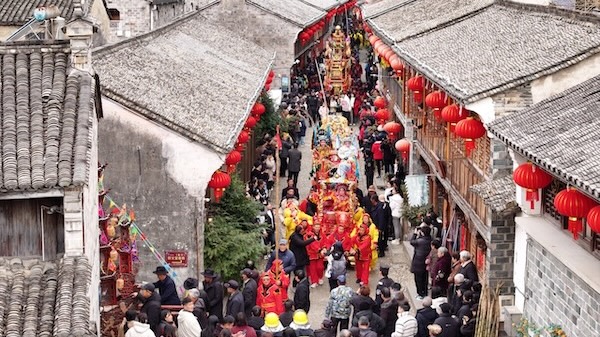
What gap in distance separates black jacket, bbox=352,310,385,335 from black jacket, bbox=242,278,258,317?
2.11m

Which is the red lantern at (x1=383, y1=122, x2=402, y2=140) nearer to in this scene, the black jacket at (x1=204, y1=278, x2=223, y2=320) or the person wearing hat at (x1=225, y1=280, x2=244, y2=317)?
the black jacket at (x1=204, y1=278, x2=223, y2=320)

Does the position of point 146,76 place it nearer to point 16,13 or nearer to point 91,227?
point 91,227

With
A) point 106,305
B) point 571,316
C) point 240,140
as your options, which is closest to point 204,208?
point 240,140

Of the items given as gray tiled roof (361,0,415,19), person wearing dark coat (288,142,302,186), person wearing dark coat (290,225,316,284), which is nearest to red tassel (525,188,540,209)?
person wearing dark coat (290,225,316,284)

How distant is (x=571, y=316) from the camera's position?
1587 cm

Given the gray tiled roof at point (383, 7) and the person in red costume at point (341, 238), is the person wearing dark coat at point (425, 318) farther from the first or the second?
the gray tiled roof at point (383, 7)

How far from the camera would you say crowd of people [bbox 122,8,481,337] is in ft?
59.0

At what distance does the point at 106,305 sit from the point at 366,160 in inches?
694

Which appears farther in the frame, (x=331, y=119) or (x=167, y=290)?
(x=331, y=119)

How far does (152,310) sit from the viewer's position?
1831 cm

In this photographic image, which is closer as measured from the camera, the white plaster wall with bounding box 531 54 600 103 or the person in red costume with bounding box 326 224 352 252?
the white plaster wall with bounding box 531 54 600 103

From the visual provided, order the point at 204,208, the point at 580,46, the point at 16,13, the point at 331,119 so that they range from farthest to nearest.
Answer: the point at 16,13 → the point at 331,119 → the point at 204,208 → the point at 580,46

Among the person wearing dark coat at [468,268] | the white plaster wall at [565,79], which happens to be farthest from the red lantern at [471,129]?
the person wearing dark coat at [468,268]

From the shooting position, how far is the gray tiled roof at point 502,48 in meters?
19.9
